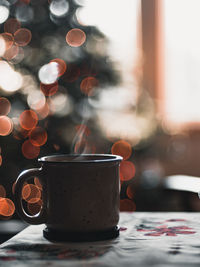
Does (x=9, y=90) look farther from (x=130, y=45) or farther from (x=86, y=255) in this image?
(x=86, y=255)

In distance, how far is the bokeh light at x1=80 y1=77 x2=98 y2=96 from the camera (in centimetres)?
158

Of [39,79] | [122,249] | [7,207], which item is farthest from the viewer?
[7,207]

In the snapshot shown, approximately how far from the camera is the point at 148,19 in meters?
2.40

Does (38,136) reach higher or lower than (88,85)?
lower

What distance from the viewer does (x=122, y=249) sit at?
44 centimetres

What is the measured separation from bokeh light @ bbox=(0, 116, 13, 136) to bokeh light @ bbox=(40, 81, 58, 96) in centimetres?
18

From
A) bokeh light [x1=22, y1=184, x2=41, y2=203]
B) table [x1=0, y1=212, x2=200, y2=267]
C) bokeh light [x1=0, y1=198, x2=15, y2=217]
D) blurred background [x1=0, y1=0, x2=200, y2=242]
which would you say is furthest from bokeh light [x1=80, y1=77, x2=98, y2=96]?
table [x1=0, y1=212, x2=200, y2=267]

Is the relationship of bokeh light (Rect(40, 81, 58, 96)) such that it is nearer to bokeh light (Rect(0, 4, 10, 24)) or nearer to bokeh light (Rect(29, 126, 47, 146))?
bokeh light (Rect(29, 126, 47, 146))

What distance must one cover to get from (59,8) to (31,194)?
781 millimetres

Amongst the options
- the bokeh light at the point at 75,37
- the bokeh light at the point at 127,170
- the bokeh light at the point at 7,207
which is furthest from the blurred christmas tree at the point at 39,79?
the bokeh light at the point at 127,170

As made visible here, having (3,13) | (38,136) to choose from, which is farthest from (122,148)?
(3,13)

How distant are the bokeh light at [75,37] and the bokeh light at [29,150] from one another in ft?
1.45

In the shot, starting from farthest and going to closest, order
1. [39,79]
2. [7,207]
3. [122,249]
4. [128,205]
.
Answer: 1. [128,205]
2. [7,207]
3. [39,79]
4. [122,249]

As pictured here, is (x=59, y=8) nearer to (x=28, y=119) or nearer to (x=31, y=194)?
(x=28, y=119)
